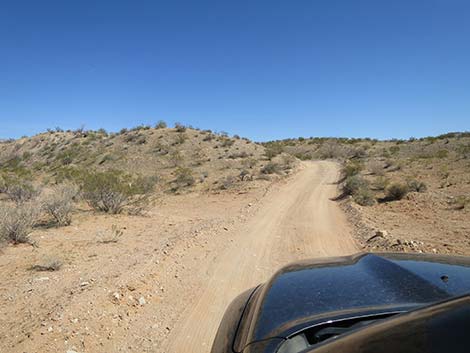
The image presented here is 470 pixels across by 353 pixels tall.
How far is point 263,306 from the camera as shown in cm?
262

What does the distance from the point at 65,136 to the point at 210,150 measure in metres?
25.5

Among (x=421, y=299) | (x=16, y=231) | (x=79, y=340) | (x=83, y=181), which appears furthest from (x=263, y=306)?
(x=83, y=181)

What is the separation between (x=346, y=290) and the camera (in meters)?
2.70

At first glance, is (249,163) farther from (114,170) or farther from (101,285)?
(101,285)

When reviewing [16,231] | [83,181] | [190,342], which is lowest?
[190,342]

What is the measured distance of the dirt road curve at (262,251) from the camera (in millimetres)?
4855

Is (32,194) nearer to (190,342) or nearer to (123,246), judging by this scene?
(123,246)

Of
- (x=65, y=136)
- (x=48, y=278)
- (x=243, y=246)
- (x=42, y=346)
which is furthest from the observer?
(x=65, y=136)

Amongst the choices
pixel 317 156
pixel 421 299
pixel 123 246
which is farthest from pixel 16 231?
pixel 317 156

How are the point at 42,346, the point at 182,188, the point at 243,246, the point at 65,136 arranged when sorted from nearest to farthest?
1. the point at 42,346
2. the point at 243,246
3. the point at 182,188
4. the point at 65,136

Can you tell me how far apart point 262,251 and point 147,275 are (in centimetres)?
297

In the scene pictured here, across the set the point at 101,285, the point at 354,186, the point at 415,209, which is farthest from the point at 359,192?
the point at 101,285

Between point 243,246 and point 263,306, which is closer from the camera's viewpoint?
point 263,306

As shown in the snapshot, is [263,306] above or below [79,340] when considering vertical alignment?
above
